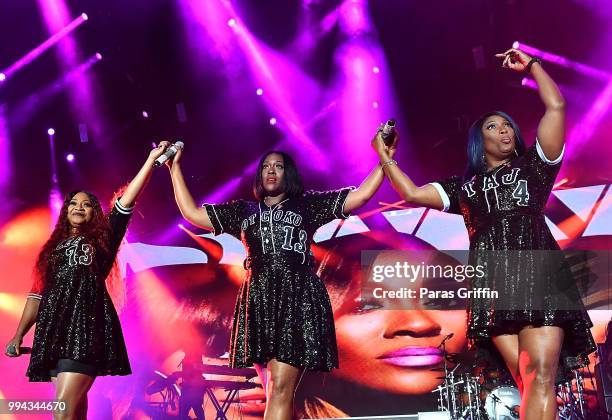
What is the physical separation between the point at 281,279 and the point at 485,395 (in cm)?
258

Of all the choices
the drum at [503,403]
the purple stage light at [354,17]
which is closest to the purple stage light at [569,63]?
the purple stage light at [354,17]

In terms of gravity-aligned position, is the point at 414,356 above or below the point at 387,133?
below

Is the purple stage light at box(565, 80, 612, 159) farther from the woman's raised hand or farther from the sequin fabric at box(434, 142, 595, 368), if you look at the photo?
the sequin fabric at box(434, 142, 595, 368)

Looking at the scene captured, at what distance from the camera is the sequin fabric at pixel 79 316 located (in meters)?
3.31

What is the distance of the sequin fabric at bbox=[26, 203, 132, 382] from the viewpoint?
331 centimetres

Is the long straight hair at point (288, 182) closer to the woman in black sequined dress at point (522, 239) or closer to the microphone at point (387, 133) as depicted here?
the microphone at point (387, 133)

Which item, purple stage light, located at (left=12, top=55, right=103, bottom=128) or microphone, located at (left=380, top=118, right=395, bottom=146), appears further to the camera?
purple stage light, located at (left=12, top=55, right=103, bottom=128)

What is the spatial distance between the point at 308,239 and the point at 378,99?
264 centimetres

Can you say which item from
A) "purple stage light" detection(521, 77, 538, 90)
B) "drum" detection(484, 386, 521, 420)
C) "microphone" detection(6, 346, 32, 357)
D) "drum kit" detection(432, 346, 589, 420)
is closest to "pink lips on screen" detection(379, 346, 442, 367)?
"drum kit" detection(432, 346, 589, 420)

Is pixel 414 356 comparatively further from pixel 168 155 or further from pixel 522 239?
pixel 168 155

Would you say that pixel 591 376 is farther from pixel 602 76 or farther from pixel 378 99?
pixel 378 99

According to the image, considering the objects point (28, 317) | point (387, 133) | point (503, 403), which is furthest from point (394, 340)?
point (28, 317)

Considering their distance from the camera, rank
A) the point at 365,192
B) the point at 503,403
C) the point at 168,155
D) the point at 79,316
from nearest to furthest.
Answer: the point at 365,192, the point at 79,316, the point at 168,155, the point at 503,403

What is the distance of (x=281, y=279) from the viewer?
10.2 ft
